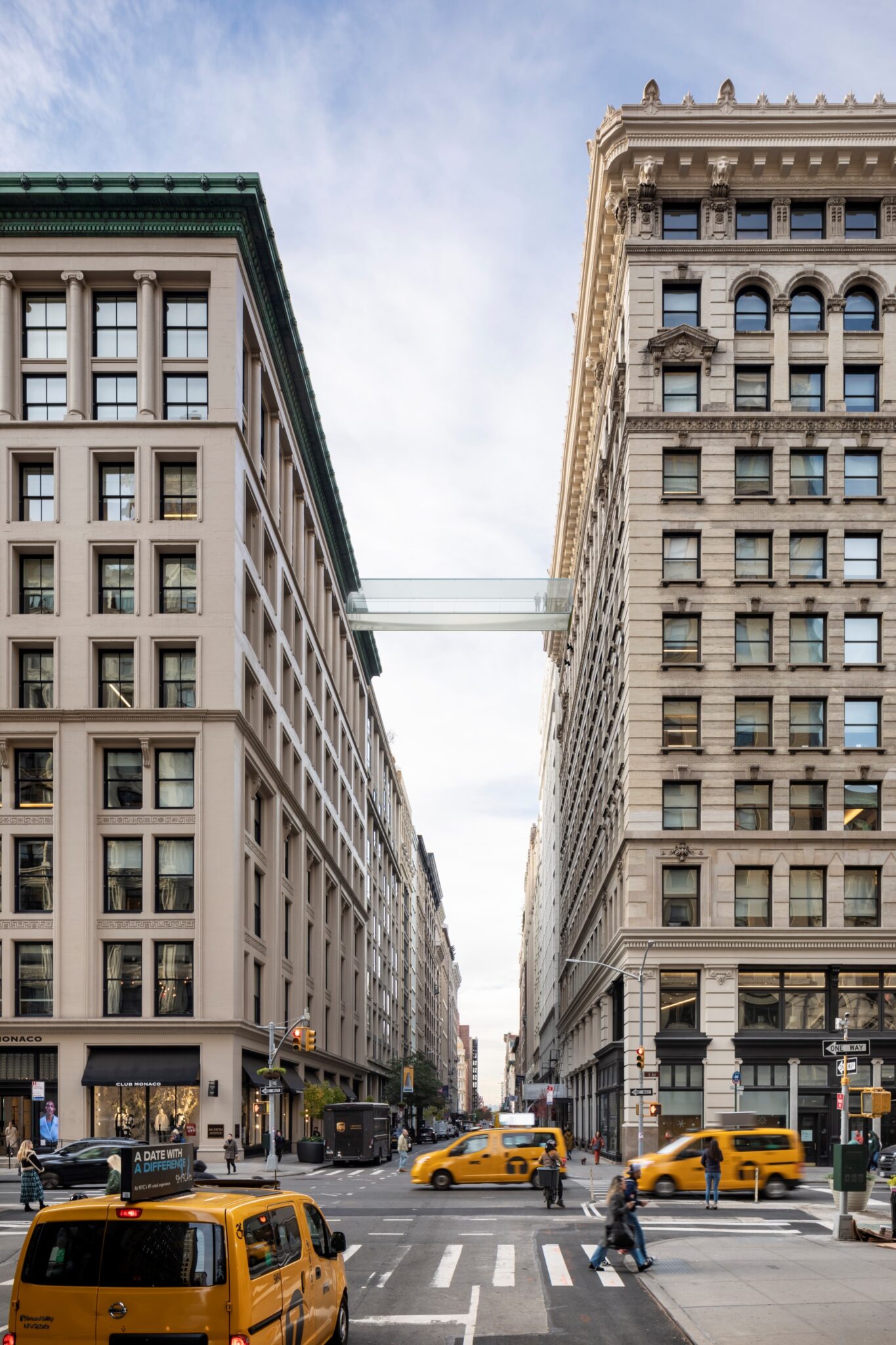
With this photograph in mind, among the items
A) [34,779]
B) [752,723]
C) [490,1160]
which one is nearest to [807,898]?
[752,723]

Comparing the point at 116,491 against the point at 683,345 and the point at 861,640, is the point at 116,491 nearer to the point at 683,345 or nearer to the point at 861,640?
the point at 683,345

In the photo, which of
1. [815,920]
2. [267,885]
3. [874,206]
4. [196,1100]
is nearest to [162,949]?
[196,1100]

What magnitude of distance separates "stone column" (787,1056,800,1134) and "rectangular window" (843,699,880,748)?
1251 cm

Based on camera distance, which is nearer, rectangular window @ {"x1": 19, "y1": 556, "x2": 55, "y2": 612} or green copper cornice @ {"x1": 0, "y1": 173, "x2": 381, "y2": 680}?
rectangular window @ {"x1": 19, "y1": 556, "x2": 55, "y2": 612}

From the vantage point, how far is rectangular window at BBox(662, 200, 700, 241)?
56.7 meters

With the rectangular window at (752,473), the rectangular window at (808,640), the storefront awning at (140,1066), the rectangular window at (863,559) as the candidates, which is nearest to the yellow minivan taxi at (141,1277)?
the storefront awning at (140,1066)

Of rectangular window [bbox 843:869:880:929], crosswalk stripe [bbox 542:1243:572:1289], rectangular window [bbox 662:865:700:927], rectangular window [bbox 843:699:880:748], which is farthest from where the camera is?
rectangular window [bbox 843:699:880:748]

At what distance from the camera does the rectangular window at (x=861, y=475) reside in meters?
53.8

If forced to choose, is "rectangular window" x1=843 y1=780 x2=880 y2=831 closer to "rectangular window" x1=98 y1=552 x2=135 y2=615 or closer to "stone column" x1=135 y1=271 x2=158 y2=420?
"rectangular window" x1=98 y1=552 x2=135 y2=615

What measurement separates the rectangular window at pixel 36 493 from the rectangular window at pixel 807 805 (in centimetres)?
3255

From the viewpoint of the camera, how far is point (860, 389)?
54844mm

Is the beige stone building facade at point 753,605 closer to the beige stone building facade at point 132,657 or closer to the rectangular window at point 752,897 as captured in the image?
the rectangular window at point 752,897

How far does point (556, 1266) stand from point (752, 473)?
38944mm

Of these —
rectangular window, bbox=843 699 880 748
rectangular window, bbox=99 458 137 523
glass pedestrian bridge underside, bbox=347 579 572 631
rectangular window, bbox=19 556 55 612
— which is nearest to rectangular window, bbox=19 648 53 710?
rectangular window, bbox=19 556 55 612
